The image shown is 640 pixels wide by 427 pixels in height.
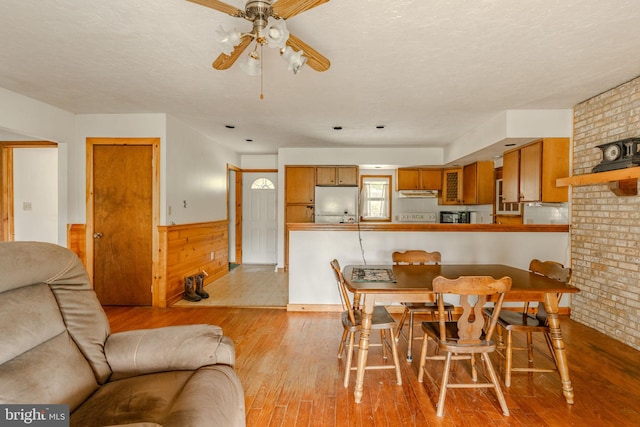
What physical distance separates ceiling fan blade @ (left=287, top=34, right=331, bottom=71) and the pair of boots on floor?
334 centimetres

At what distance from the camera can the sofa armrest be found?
1451 millimetres

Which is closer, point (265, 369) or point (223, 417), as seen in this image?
point (223, 417)

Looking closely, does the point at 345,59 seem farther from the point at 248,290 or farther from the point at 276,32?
the point at 248,290

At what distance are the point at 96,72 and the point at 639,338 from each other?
17.2 ft

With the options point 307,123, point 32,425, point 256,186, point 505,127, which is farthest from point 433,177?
point 32,425

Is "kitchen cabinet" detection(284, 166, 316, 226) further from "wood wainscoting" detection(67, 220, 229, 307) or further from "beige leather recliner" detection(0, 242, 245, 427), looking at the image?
"beige leather recliner" detection(0, 242, 245, 427)

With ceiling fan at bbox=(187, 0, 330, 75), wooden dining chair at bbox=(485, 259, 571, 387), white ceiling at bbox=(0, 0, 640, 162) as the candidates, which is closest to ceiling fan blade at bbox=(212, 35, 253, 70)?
ceiling fan at bbox=(187, 0, 330, 75)

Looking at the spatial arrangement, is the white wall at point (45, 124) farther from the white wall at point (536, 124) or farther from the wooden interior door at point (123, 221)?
the white wall at point (536, 124)

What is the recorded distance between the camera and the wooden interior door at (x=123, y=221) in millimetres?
3902

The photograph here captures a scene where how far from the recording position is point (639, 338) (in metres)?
2.76

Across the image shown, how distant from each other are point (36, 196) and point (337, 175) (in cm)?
456

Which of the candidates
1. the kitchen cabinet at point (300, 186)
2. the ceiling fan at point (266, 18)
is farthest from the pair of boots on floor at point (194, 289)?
the ceiling fan at point (266, 18)

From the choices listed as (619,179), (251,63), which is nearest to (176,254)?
(251,63)

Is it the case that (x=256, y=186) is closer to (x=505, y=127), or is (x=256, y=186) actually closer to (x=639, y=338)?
(x=505, y=127)
